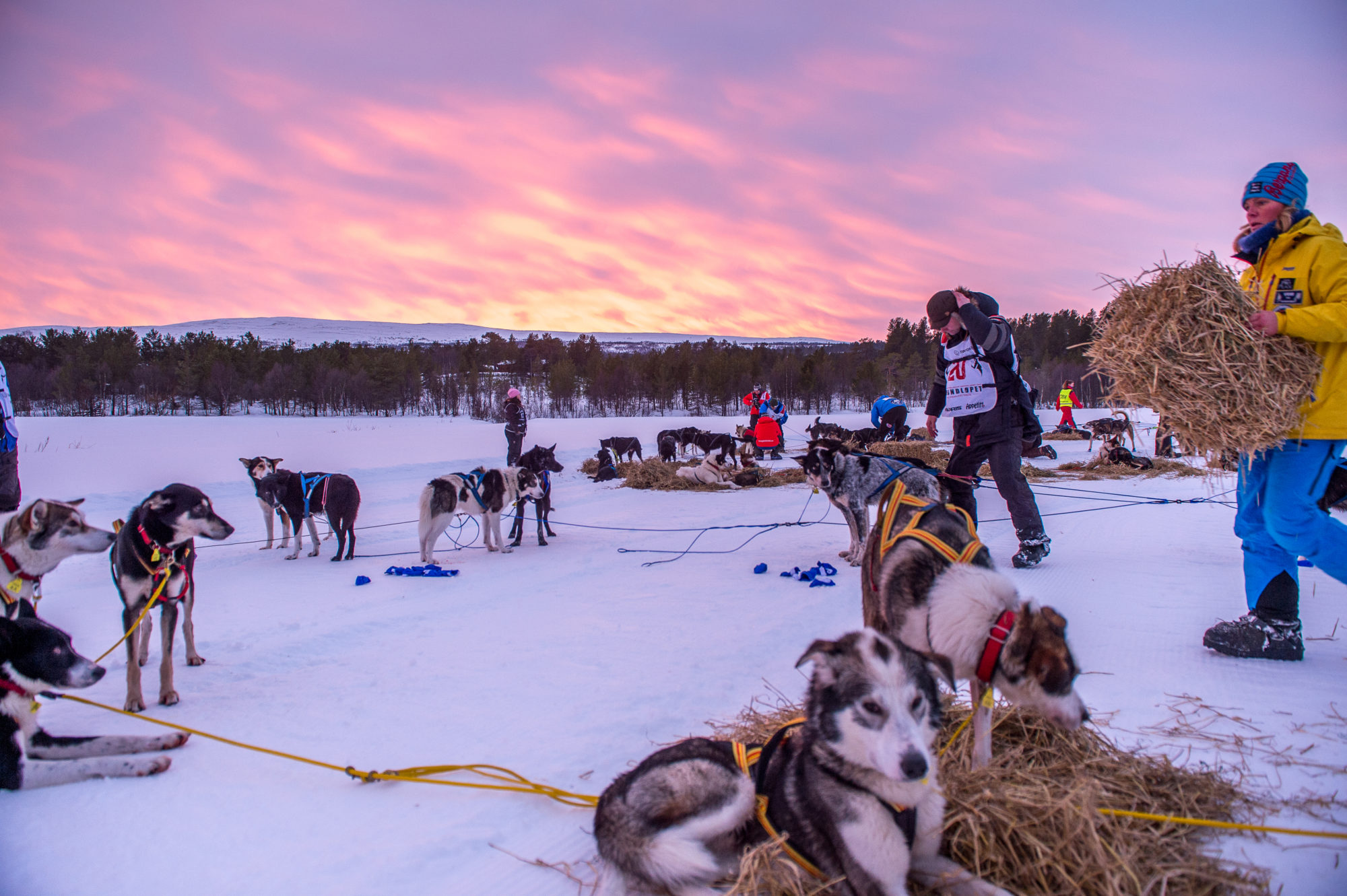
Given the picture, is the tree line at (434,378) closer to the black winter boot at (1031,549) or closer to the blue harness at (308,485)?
the blue harness at (308,485)

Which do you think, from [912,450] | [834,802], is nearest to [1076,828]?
[834,802]

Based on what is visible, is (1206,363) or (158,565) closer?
(1206,363)

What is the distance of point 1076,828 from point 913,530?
1035mm

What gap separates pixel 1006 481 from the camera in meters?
4.72

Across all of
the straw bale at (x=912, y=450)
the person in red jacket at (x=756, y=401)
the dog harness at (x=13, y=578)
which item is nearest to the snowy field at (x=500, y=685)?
the dog harness at (x=13, y=578)

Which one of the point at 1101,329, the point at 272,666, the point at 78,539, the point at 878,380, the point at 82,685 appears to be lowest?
the point at 272,666

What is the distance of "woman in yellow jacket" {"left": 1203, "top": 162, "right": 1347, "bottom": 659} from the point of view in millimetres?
2633

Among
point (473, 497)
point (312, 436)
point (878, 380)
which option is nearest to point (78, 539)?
point (473, 497)

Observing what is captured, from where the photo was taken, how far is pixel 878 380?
5272 centimetres

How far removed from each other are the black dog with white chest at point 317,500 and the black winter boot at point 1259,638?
7092mm

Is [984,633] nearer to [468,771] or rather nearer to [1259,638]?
[468,771]

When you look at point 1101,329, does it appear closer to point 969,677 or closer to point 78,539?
point 969,677

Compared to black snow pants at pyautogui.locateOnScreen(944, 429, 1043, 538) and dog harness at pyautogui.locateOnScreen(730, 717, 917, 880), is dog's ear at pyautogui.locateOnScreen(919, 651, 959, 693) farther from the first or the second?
black snow pants at pyautogui.locateOnScreen(944, 429, 1043, 538)

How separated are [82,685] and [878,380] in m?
54.8
